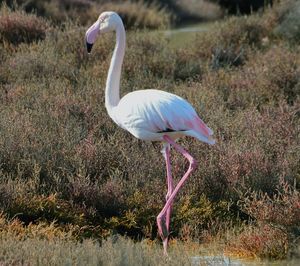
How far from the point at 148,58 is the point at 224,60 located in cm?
177

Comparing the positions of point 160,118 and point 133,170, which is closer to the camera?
point 160,118

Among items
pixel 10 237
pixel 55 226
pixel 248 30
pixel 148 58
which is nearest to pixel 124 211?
pixel 55 226

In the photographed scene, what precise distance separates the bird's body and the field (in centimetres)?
83

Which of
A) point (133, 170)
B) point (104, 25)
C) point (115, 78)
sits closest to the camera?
point (115, 78)

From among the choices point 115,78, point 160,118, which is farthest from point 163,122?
point 115,78

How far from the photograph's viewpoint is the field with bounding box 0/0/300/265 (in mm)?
8078

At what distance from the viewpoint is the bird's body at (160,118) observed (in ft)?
27.8

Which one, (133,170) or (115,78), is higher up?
(115,78)

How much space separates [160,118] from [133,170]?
1391 mm

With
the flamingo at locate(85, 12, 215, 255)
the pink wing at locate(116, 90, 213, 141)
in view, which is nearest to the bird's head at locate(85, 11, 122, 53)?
the flamingo at locate(85, 12, 215, 255)

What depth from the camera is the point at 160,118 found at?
8492 mm

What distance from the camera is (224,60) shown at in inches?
646

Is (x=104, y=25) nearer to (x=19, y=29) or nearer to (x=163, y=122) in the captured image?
(x=163, y=122)

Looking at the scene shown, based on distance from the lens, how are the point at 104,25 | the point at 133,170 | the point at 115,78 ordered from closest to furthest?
1. the point at 115,78
2. the point at 104,25
3. the point at 133,170
